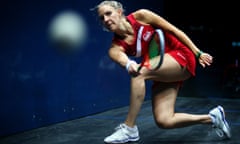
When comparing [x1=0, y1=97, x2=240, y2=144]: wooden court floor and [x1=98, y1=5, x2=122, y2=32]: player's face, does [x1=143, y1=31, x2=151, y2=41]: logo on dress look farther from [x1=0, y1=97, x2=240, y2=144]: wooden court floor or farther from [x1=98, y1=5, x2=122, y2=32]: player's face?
[x1=0, y1=97, x2=240, y2=144]: wooden court floor

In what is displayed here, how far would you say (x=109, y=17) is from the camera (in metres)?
2.20

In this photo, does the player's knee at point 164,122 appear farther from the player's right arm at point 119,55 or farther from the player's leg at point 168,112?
the player's right arm at point 119,55

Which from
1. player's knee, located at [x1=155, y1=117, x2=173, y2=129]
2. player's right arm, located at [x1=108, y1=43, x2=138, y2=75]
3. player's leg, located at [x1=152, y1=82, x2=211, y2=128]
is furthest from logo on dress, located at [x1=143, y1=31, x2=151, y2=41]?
player's knee, located at [x1=155, y1=117, x2=173, y2=129]

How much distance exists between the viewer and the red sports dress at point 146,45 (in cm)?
228

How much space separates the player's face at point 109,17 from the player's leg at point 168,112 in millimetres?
506

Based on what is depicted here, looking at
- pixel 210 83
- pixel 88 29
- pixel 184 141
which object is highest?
pixel 88 29

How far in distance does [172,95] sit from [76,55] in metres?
1.33

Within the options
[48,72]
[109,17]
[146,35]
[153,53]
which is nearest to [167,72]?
[153,53]

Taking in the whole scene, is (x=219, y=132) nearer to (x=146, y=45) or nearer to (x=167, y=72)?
(x=167, y=72)

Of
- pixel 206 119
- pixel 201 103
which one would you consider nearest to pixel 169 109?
pixel 206 119

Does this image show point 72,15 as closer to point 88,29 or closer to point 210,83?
point 88,29

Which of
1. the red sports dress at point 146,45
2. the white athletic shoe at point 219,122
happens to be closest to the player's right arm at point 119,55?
the red sports dress at point 146,45

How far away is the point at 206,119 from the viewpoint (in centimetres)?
239

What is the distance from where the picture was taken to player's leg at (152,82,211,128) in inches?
90.8
